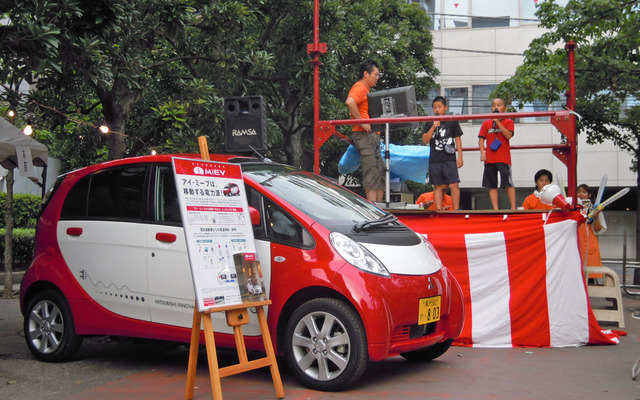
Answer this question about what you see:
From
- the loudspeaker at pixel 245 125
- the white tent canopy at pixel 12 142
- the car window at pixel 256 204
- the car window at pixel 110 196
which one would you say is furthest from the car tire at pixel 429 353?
the white tent canopy at pixel 12 142

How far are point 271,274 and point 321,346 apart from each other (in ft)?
2.39

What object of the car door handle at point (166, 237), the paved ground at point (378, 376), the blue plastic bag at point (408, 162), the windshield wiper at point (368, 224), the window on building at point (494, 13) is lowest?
the paved ground at point (378, 376)

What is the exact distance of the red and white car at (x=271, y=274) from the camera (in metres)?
5.15

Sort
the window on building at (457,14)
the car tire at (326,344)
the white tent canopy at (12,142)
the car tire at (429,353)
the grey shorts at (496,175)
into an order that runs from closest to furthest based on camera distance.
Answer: the car tire at (326,344) < the car tire at (429,353) < the white tent canopy at (12,142) < the grey shorts at (496,175) < the window on building at (457,14)

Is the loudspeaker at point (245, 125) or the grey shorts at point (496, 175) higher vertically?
the loudspeaker at point (245, 125)

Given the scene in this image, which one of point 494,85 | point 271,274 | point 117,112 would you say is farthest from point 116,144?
point 494,85

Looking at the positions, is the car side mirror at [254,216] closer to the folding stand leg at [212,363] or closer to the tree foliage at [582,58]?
the folding stand leg at [212,363]

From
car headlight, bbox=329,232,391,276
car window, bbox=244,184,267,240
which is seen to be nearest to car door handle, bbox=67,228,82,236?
car window, bbox=244,184,267,240

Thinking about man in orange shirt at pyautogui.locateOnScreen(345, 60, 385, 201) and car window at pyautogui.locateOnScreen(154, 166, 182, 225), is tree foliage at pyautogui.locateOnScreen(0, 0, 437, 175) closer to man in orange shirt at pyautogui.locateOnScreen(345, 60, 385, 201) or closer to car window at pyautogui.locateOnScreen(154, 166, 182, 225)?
car window at pyautogui.locateOnScreen(154, 166, 182, 225)

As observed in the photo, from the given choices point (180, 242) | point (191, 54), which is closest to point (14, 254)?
point (191, 54)

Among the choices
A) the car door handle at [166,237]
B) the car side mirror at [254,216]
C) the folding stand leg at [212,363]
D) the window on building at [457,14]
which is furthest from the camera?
the window on building at [457,14]

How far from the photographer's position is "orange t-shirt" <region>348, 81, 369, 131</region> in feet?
28.3

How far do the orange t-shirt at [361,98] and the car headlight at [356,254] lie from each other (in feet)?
11.3

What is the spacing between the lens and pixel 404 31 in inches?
869
